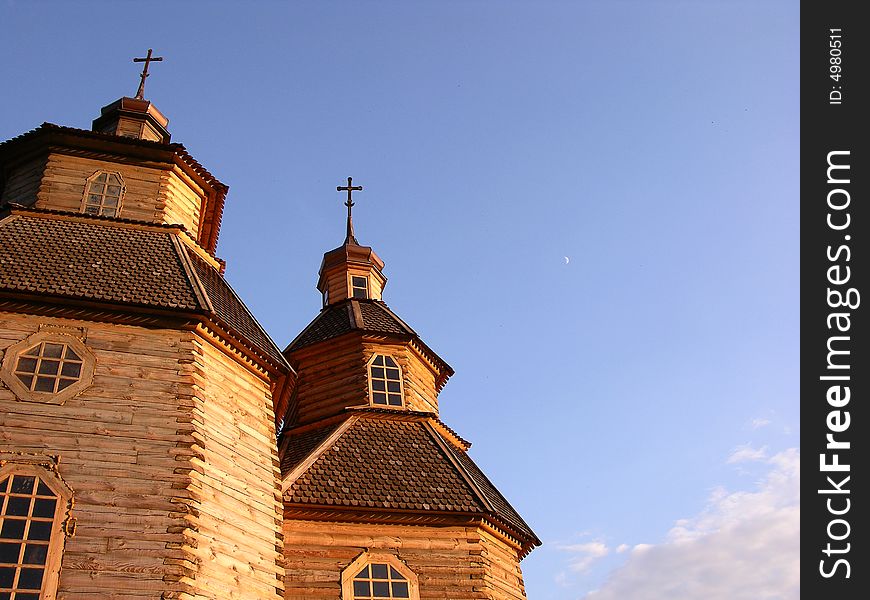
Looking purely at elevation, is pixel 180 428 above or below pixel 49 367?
below

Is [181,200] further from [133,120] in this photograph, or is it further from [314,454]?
[314,454]

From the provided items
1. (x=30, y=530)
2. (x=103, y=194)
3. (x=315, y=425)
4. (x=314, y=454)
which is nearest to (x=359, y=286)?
(x=315, y=425)

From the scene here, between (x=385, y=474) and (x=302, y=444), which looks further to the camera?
(x=302, y=444)

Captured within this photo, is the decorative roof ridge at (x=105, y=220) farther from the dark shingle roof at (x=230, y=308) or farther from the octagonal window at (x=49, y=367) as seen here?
the octagonal window at (x=49, y=367)

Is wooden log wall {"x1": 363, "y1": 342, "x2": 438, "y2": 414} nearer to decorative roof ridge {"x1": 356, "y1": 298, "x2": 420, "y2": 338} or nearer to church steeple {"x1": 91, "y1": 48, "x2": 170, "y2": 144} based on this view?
decorative roof ridge {"x1": 356, "y1": 298, "x2": 420, "y2": 338}

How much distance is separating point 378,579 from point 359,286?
37.6 ft

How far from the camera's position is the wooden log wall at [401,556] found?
44.0 feet

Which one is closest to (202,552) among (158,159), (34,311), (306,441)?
(34,311)

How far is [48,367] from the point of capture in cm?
1197

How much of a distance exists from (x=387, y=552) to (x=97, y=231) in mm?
9339

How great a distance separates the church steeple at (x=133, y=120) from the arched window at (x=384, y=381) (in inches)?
343

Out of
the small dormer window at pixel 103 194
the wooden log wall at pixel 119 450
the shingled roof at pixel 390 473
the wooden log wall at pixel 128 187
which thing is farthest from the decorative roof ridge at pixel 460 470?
the small dormer window at pixel 103 194

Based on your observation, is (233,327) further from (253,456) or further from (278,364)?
(253,456)

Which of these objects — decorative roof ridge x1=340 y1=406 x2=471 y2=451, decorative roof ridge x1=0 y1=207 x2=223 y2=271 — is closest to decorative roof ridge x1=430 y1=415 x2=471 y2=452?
decorative roof ridge x1=340 y1=406 x2=471 y2=451
